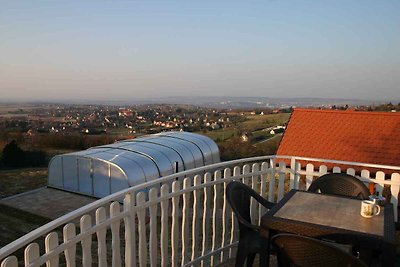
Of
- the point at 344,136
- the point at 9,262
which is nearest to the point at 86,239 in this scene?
the point at 9,262

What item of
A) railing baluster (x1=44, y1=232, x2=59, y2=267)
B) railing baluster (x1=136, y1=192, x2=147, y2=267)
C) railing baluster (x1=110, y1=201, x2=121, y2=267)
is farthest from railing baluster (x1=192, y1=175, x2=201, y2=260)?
railing baluster (x1=44, y1=232, x2=59, y2=267)

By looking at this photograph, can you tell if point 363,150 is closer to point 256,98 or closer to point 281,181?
point 281,181

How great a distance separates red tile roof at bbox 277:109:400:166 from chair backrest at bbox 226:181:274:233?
996 cm

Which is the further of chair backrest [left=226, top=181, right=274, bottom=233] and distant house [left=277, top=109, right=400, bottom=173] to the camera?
distant house [left=277, top=109, right=400, bottom=173]

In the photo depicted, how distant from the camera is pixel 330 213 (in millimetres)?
3109

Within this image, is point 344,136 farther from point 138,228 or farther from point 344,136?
point 138,228

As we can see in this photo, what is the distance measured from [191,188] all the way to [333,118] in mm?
11855

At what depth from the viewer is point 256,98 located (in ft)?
241

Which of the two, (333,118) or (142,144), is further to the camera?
(333,118)

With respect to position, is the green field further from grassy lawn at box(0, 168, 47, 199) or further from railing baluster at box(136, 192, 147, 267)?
railing baluster at box(136, 192, 147, 267)

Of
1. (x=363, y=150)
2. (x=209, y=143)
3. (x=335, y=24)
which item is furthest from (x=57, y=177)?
(x=335, y=24)

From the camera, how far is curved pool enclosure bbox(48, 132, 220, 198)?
10852 millimetres

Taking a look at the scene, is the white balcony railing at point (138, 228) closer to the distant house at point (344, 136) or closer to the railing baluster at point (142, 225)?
the railing baluster at point (142, 225)

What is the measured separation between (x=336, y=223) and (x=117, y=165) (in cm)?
861
